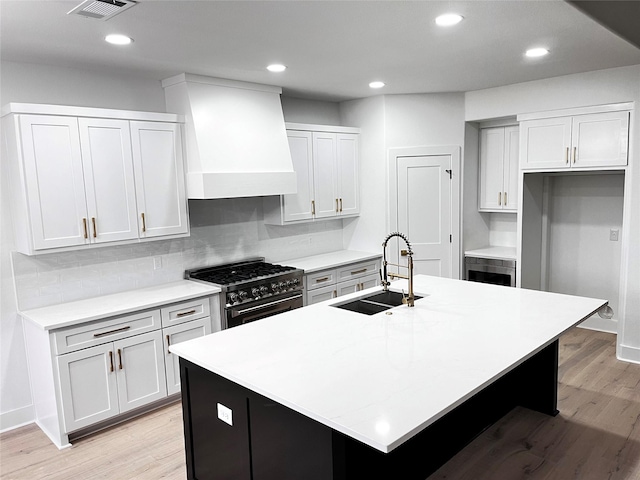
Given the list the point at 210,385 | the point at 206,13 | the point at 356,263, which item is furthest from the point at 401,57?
the point at 210,385

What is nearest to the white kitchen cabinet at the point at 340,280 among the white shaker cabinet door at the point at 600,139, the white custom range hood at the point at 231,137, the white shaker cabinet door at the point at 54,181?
the white custom range hood at the point at 231,137

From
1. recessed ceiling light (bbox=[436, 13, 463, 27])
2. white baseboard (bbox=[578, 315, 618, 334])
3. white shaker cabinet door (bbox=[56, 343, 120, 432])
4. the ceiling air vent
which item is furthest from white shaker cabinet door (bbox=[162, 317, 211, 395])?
white baseboard (bbox=[578, 315, 618, 334])

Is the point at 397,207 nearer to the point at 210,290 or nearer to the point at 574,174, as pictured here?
the point at 574,174

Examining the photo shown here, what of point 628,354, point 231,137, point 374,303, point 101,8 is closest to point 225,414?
point 374,303

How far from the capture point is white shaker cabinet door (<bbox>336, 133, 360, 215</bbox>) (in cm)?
530

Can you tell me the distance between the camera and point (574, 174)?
16.7ft

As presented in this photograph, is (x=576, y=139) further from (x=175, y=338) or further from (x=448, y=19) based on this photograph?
(x=175, y=338)

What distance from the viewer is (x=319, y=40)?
3.07 metres

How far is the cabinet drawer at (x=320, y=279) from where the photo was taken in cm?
469

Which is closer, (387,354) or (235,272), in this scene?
(387,354)

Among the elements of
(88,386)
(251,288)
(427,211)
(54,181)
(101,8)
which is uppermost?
(101,8)

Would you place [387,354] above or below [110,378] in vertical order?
above

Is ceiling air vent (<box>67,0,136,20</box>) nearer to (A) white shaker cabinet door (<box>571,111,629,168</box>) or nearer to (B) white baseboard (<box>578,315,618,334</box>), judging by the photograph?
(A) white shaker cabinet door (<box>571,111,629,168</box>)

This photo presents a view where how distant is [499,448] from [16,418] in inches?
133
